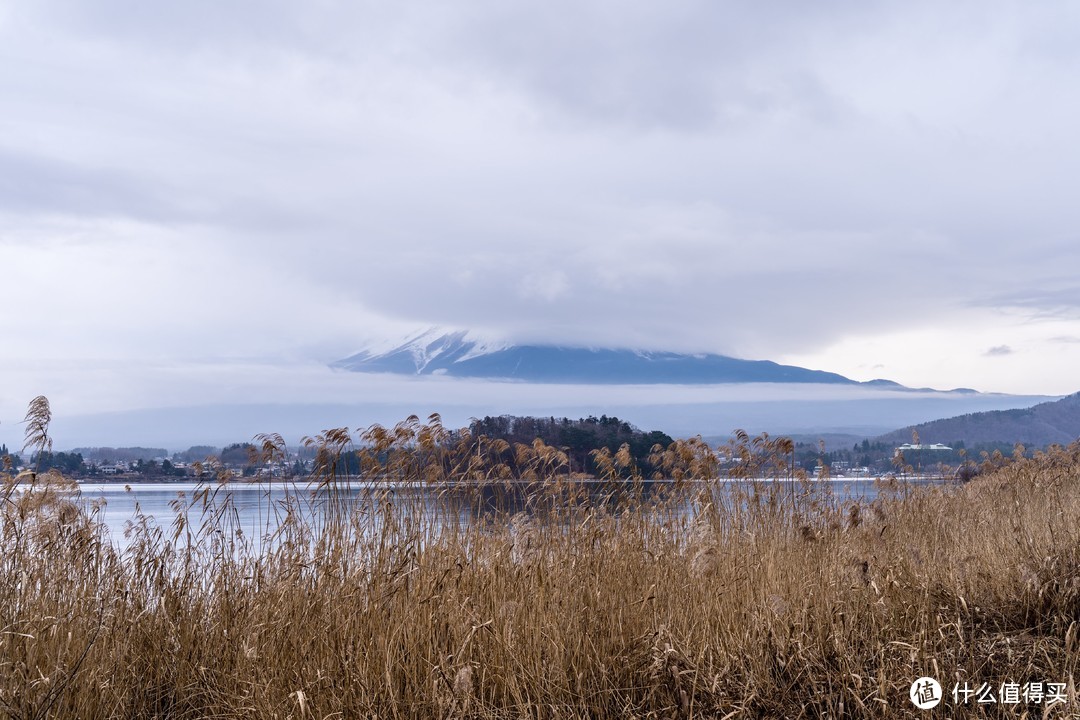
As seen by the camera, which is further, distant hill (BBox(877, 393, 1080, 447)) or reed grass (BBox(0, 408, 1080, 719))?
distant hill (BBox(877, 393, 1080, 447))

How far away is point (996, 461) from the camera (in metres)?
12.7

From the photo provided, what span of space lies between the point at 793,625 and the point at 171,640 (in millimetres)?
3687

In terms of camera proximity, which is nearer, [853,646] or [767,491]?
[853,646]

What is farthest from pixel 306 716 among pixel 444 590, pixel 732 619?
pixel 732 619

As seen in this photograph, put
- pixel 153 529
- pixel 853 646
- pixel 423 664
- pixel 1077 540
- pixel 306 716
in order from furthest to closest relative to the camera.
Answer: pixel 1077 540, pixel 153 529, pixel 853 646, pixel 423 664, pixel 306 716

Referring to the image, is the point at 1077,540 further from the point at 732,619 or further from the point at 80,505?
the point at 80,505

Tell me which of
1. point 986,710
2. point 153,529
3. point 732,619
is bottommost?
point 986,710

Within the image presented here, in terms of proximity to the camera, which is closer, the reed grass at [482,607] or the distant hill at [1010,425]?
the reed grass at [482,607]

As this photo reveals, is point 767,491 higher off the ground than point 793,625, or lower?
higher

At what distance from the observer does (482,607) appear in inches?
203

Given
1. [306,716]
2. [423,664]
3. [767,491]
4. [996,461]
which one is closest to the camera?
[306,716]

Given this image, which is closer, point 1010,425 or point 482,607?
point 482,607

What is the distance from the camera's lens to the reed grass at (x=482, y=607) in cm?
448

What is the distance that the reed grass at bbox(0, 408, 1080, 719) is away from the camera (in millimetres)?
4480
